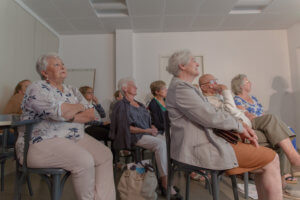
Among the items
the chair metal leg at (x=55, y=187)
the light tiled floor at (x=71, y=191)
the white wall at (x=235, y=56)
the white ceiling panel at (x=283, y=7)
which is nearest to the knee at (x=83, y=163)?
the chair metal leg at (x=55, y=187)

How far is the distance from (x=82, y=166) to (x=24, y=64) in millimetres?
2937

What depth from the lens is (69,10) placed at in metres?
3.58

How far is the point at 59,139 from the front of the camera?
1271mm

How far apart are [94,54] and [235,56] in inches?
129

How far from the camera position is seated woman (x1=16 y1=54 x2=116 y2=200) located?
119 cm

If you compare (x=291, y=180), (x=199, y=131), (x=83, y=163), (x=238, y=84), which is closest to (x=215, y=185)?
(x=199, y=131)

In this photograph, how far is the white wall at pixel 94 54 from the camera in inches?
178

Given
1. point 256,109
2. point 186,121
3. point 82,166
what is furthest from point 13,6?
point 256,109

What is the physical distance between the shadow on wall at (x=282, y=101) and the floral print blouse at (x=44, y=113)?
4536mm

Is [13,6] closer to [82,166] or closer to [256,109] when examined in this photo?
[82,166]

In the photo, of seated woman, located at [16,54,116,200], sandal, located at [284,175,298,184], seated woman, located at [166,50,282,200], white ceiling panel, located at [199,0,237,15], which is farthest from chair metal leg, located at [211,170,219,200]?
white ceiling panel, located at [199,0,237,15]

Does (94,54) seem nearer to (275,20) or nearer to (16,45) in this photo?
(16,45)

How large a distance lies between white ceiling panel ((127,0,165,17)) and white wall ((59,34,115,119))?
113 cm

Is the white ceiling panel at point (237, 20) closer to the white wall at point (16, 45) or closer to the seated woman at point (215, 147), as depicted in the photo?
the seated woman at point (215, 147)
